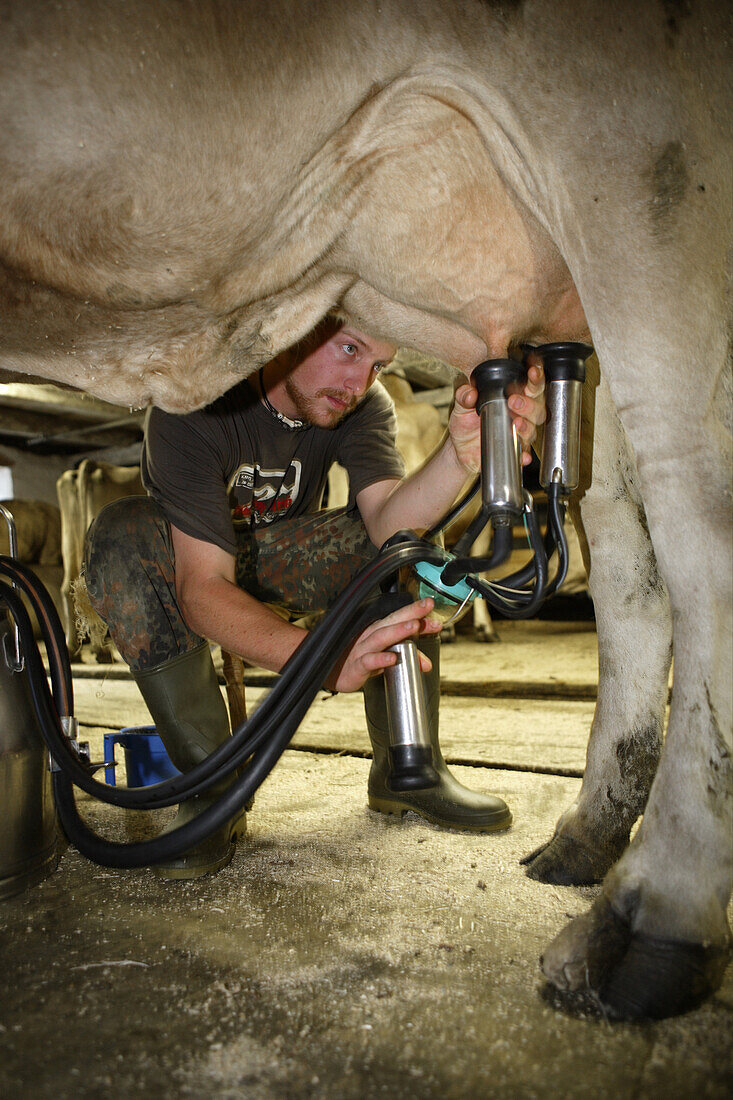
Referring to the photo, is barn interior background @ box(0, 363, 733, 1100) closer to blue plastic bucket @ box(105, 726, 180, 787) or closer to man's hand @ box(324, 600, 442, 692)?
blue plastic bucket @ box(105, 726, 180, 787)

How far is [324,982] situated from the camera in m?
0.93

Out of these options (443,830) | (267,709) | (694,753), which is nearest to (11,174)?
(267,709)

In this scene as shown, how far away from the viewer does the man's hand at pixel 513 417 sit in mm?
1231

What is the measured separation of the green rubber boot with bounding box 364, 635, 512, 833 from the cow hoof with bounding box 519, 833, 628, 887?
0.76 feet

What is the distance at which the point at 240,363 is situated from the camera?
1368 mm

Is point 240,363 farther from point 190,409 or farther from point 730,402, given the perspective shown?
point 730,402

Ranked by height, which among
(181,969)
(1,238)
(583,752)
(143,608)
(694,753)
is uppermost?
(1,238)

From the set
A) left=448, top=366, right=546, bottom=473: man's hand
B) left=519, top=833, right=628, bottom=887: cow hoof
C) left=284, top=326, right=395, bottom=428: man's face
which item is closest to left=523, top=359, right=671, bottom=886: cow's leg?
left=519, top=833, right=628, bottom=887: cow hoof

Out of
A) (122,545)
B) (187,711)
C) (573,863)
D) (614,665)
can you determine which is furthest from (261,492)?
(573,863)

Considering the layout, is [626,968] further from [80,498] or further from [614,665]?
[80,498]

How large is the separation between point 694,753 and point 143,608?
3.60 ft

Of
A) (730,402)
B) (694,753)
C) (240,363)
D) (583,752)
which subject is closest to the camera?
(694,753)

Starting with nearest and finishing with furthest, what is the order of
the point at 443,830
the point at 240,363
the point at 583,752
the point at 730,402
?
the point at 730,402 → the point at 240,363 → the point at 443,830 → the point at 583,752

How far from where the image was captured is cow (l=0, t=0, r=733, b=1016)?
929 mm
